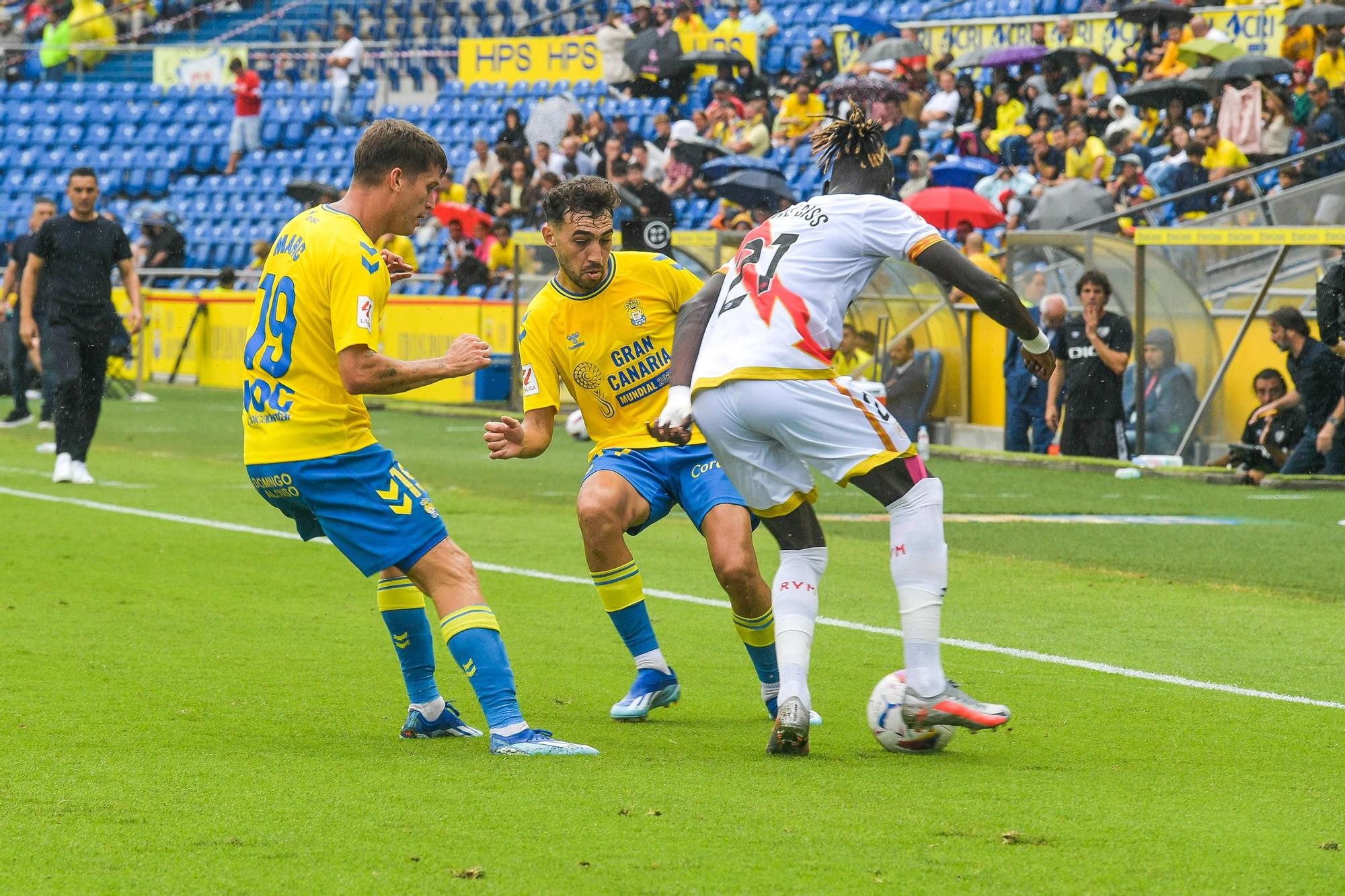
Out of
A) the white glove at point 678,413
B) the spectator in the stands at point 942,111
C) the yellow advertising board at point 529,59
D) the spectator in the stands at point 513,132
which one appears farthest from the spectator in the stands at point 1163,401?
the yellow advertising board at point 529,59

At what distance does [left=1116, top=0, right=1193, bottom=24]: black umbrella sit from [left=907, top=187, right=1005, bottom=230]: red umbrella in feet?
14.5

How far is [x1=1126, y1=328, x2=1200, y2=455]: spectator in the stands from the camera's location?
643 inches

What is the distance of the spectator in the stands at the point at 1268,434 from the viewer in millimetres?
15156

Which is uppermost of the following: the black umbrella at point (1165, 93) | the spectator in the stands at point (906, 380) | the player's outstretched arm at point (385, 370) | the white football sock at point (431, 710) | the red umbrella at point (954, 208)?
the player's outstretched arm at point (385, 370)

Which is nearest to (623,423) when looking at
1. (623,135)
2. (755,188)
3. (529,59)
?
(755,188)

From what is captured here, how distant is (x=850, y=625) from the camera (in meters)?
8.39

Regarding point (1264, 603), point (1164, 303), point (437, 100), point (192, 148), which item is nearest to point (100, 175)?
point (192, 148)

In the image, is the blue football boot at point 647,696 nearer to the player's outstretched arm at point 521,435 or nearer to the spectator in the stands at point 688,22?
the player's outstretched arm at point 521,435

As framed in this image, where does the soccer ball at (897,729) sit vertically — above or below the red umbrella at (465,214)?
above

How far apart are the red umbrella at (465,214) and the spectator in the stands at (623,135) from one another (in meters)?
2.14

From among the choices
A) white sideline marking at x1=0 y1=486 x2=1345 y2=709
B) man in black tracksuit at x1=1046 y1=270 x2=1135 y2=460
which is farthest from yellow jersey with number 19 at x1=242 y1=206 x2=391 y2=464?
man in black tracksuit at x1=1046 y1=270 x2=1135 y2=460

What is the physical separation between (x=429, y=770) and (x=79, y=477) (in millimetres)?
9706

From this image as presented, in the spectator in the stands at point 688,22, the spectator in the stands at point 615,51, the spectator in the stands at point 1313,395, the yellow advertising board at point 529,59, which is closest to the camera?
the spectator in the stands at point 1313,395

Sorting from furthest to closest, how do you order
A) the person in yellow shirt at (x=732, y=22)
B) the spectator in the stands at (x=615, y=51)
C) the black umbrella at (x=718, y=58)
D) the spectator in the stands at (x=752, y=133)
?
the spectator in the stands at (x=615, y=51) < the person in yellow shirt at (x=732, y=22) < the black umbrella at (x=718, y=58) < the spectator in the stands at (x=752, y=133)
